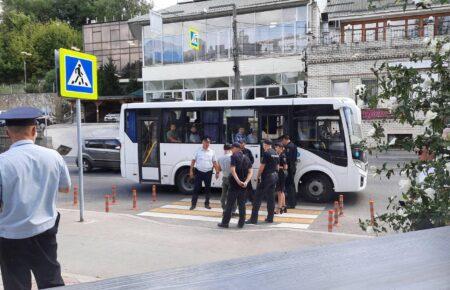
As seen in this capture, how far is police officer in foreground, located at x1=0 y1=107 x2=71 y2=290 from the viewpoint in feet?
10.7

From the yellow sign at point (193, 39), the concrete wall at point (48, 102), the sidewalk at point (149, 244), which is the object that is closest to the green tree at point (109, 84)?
the concrete wall at point (48, 102)

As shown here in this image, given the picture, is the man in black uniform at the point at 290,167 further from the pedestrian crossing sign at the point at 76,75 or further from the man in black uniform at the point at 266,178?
the pedestrian crossing sign at the point at 76,75

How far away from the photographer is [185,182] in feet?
42.9

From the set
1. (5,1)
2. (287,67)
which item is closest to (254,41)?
(287,67)

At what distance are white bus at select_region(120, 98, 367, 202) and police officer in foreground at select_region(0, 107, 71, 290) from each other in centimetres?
801

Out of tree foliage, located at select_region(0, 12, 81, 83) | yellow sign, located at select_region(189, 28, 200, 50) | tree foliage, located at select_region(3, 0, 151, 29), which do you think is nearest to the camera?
yellow sign, located at select_region(189, 28, 200, 50)

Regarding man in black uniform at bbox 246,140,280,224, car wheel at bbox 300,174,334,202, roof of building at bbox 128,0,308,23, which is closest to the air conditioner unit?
roof of building at bbox 128,0,308,23

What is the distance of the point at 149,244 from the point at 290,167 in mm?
4766

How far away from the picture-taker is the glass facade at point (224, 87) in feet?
100

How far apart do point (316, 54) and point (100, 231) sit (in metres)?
20.8

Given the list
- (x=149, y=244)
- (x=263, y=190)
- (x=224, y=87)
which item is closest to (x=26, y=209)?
(x=149, y=244)

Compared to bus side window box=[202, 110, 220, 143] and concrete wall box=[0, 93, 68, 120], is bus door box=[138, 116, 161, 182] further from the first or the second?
concrete wall box=[0, 93, 68, 120]

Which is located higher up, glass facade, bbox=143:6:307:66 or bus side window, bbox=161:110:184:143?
glass facade, bbox=143:6:307:66

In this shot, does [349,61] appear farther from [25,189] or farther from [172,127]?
[25,189]
